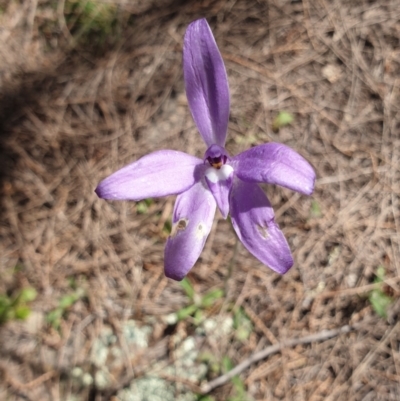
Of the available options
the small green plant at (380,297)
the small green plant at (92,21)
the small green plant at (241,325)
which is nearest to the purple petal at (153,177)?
the small green plant at (241,325)

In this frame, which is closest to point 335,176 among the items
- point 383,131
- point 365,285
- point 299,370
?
point 383,131

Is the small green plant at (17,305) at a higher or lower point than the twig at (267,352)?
higher

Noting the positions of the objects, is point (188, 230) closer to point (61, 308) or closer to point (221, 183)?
point (221, 183)

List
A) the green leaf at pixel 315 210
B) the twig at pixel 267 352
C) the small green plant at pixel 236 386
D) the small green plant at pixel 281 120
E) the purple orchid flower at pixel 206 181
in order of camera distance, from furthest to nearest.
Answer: the small green plant at pixel 281 120, the green leaf at pixel 315 210, the twig at pixel 267 352, the small green plant at pixel 236 386, the purple orchid flower at pixel 206 181

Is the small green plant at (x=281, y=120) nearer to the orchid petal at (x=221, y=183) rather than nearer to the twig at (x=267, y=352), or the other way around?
the twig at (x=267, y=352)

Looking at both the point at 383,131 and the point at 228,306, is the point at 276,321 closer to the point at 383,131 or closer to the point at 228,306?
the point at 228,306
